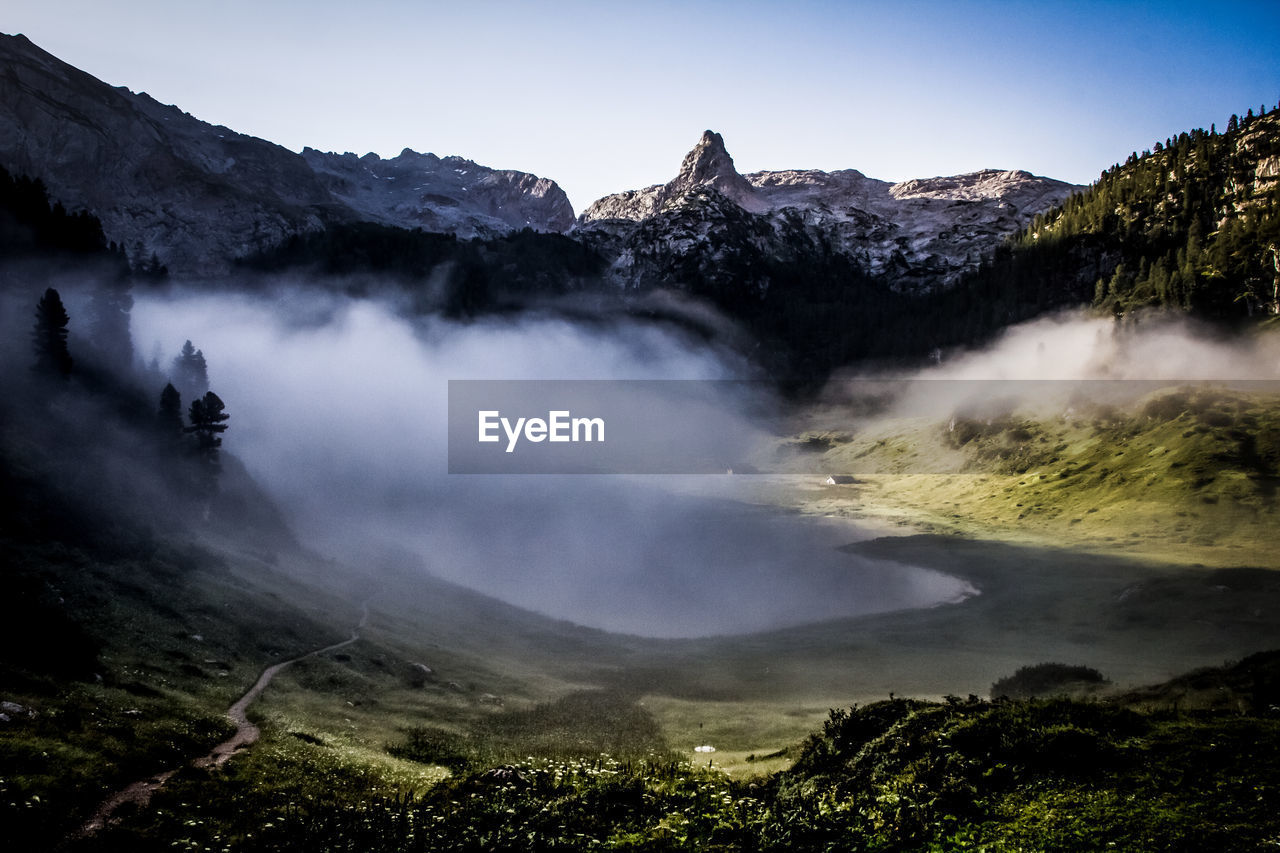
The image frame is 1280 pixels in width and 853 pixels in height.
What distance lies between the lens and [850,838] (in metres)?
20.8

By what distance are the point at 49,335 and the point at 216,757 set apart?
105 meters

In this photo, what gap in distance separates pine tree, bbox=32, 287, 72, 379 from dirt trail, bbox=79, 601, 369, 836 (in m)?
78.2

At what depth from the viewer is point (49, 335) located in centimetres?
11031

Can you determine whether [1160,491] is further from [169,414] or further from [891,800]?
[169,414]

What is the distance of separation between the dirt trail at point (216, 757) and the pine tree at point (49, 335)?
78.2 meters

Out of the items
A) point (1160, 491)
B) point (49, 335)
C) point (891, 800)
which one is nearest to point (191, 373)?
point (49, 335)

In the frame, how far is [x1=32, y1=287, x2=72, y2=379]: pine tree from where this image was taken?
360 ft

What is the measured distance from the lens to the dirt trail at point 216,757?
99.4 feet

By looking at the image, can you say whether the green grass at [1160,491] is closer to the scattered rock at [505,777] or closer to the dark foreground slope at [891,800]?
the dark foreground slope at [891,800]

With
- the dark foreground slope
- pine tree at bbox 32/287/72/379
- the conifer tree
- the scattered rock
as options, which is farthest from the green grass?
pine tree at bbox 32/287/72/379

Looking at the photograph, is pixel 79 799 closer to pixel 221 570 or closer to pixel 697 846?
pixel 697 846

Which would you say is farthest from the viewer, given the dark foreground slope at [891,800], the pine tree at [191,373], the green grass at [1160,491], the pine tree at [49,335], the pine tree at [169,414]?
the pine tree at [191,373]

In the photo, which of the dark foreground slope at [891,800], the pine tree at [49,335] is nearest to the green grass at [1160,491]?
the dark foreground slope at [891,800]

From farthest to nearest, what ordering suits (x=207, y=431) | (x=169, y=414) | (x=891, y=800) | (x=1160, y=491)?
1. (x=1160, y=491)
2. (x=207, y=431)
3. (x=169, y=414)
4. (x=891, y=800)
